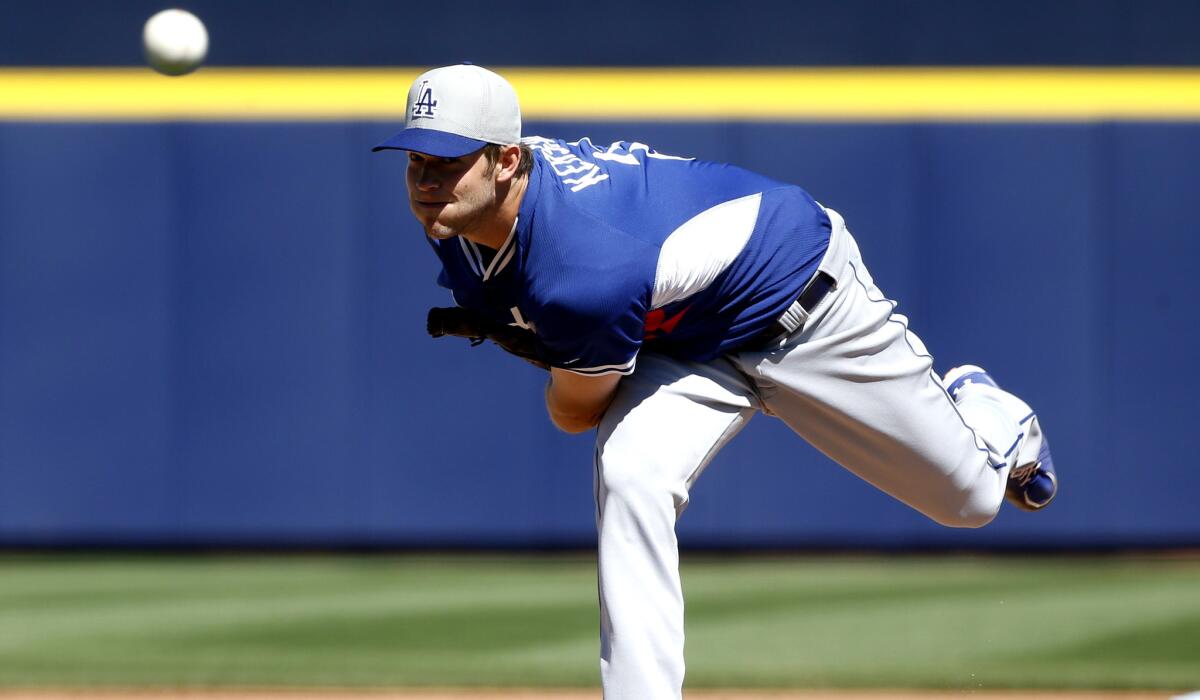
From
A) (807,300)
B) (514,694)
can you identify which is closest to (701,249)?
(807,300)

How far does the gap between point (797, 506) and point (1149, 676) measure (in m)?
2.47

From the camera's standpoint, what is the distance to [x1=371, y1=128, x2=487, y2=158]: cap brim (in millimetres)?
2922

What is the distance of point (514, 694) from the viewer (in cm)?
477

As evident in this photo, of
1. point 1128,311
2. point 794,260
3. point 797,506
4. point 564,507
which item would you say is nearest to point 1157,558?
point 1128,311

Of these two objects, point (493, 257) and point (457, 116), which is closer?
point (457, 116)

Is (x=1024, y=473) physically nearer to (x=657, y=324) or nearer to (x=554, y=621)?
(x=657, y=324)

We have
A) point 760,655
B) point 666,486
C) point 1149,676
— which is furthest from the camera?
point 760,655

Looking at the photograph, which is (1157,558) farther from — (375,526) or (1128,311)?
(375,526)

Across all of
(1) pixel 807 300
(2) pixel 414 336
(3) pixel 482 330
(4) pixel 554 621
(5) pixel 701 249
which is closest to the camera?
(5) pixel 701 249

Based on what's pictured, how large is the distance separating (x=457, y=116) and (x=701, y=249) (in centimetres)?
56
